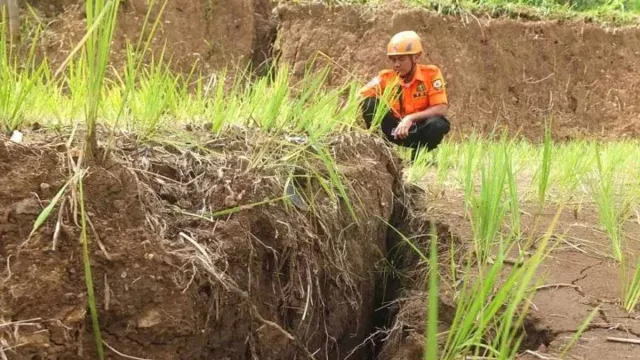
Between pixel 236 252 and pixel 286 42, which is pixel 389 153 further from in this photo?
pixel 286 42

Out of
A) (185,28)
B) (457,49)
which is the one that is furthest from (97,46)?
(457,49)

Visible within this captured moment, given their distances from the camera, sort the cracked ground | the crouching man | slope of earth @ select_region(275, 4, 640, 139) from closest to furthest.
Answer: the cracked ground → the crouching man → slope of earth @ select_region(275, 4, 640, 139)

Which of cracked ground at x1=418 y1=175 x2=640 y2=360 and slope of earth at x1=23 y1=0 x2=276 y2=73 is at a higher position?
cracked ground at x1=418 y1=175 x2=640 y2=360

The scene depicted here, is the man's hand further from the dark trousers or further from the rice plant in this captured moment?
the rice plant

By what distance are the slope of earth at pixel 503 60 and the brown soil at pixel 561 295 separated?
3553mm

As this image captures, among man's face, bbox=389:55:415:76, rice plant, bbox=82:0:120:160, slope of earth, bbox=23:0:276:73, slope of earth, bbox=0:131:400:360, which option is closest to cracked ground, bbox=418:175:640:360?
slope of earth, bbox=0:131:400:360

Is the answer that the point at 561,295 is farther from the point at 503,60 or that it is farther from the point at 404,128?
the point at 503,60

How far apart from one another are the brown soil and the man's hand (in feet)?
3.93

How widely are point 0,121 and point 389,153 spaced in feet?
4.48

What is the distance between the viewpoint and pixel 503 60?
632 centimetres

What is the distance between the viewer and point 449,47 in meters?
6.05

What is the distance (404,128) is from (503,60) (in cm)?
341

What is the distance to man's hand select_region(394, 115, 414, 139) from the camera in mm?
3371

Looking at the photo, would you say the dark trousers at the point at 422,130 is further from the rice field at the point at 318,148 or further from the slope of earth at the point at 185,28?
the slope of earth at the point at 185,28
